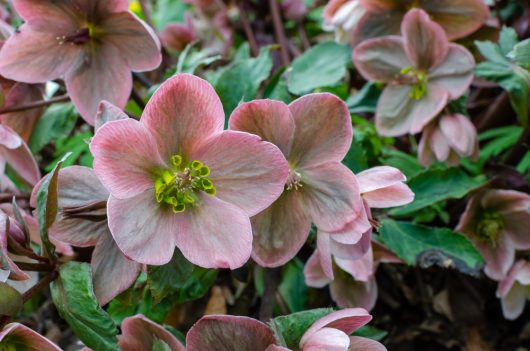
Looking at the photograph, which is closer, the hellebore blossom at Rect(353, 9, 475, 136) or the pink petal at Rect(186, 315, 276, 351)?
the pink petal at Rect(186, 315, 276, 351)

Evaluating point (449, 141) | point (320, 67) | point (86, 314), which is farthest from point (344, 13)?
point (86, 314)

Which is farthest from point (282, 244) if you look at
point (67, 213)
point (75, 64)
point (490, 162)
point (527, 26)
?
point (527, 26)

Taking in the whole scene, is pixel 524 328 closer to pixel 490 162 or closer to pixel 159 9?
pixel 490 162

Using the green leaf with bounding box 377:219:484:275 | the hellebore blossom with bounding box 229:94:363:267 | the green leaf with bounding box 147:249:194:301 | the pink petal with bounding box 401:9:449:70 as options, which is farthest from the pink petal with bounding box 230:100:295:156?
the pink petal with bounding box 401:9:449:70

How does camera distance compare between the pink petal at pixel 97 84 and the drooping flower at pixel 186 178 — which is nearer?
the drooping flower at pixel 186 178

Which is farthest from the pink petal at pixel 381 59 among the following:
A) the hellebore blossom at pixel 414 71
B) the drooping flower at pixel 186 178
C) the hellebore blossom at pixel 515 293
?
the drooping flower at pixel 186 178

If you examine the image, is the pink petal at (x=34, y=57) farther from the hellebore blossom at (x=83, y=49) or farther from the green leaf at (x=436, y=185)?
the green leaf at (x=436, y=185)

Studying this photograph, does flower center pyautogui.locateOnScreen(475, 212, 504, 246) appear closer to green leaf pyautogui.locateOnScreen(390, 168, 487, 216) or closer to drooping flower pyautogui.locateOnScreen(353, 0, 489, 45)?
green leaf pyautogui.locateOnScreen(390, 168, 487, 216)
